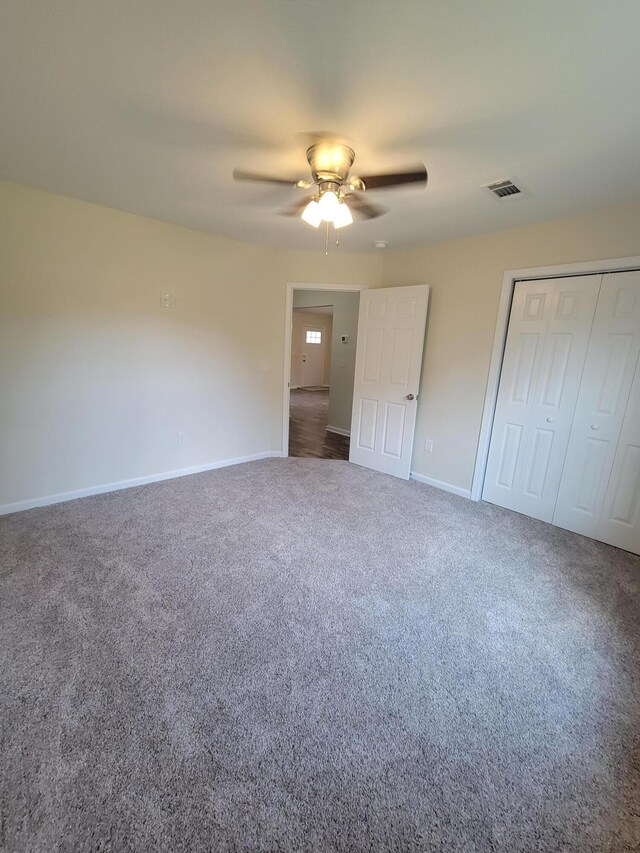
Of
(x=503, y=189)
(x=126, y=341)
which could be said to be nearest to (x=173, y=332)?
(x=126, y=341)

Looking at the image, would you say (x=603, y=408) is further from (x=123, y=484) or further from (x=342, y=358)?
(x=123, y=484)

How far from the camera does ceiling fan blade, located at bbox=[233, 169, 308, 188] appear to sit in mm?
2121

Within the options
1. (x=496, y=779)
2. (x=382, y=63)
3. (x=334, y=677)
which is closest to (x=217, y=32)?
(x=382, y=63)

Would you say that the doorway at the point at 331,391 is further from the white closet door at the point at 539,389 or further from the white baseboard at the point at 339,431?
the white closet door at the point at 539,389

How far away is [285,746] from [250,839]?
0.27 meters

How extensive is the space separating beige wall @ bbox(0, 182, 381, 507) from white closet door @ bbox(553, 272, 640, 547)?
2.26m

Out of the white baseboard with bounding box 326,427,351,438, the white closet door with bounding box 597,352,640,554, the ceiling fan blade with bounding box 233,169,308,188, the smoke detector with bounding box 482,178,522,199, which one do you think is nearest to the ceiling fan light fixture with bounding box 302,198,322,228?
the ceiling fan blade with bounding box 233,169,308,188

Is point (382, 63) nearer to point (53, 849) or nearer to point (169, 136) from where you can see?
point (169, 136)

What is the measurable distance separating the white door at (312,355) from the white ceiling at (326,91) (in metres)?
9.04

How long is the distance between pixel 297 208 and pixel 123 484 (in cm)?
284

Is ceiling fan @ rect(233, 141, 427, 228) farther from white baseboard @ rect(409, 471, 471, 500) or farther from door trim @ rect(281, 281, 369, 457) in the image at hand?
white baseboard @ rect(409, 471, 471, 500)

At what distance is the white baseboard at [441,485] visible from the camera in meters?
3.57

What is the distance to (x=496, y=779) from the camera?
1233 mm

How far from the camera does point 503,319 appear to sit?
315cm
